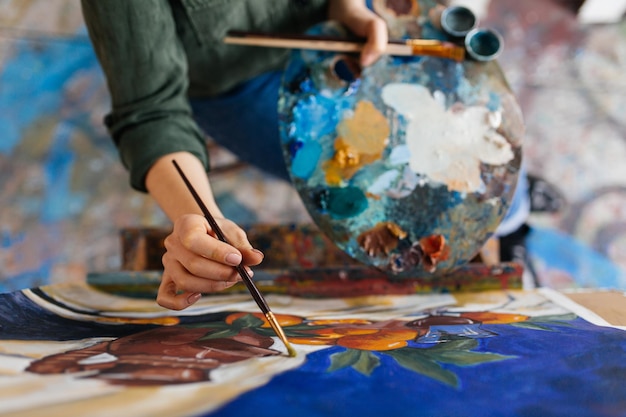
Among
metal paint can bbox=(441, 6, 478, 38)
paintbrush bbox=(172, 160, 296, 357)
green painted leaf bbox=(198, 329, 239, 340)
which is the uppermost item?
metal paint can bbox=(441, 6, 478, 38)

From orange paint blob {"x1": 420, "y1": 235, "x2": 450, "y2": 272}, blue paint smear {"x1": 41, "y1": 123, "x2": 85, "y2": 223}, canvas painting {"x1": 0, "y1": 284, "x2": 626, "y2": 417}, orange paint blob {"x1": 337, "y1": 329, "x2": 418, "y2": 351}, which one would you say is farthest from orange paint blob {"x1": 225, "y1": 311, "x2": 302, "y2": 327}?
blue paint smear {"x1": 41, "y1": 123, "x2": 85, "y2": 223}

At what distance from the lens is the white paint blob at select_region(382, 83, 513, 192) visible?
0.87 m

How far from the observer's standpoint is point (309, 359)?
1.93ft

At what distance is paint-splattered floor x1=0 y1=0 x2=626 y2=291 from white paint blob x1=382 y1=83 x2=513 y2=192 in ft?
3.14

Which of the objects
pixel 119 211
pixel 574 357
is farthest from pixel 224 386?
pixel 119 211

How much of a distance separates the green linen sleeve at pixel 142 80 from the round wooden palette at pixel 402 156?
0.17 metres

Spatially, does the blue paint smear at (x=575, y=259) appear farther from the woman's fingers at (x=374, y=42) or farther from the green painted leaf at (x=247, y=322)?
the green painted leaf at (x=247, y=322)

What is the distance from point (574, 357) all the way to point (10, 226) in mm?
1524

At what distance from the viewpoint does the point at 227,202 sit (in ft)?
5.95

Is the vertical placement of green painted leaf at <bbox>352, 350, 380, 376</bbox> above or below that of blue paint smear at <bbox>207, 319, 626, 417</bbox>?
above

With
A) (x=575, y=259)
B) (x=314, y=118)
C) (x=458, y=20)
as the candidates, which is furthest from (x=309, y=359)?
(x=575, y=259)

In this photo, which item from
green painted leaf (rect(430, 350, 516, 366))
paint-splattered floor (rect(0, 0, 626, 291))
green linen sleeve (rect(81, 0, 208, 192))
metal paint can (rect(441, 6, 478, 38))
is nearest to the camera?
green painted leaf (rect(430, 350, 516, 366))

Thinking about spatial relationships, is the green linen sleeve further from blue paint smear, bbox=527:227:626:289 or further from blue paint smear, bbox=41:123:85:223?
blue paint smear, bbox=527:227:626:289

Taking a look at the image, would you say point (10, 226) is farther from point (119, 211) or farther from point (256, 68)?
point (256, 68)
